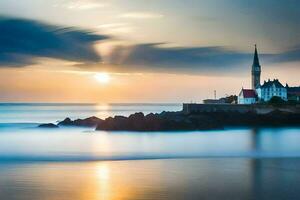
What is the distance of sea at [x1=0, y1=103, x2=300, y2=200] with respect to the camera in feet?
51.2

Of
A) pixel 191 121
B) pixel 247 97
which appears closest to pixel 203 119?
pixel 191 121

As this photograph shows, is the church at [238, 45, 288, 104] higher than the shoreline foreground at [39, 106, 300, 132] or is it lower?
higher

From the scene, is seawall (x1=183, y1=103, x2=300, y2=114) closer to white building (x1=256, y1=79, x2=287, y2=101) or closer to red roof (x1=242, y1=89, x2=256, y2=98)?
red roof (x1=242, y1=89, x2=256, y2=98)

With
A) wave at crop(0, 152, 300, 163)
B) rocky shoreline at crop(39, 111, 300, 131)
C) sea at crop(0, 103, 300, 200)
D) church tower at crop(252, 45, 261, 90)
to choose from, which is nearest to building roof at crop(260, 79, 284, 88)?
church tower at crop(252, 45, 261, 90)

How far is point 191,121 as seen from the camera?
4481 centimetres

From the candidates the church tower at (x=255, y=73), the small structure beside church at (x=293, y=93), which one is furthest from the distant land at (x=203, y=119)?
the church tower at (x=255, y=73)

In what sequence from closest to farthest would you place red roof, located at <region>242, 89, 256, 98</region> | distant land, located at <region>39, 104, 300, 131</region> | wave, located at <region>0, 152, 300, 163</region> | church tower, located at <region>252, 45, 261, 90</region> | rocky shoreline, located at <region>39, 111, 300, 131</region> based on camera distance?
1. wave, located at <region>0, 152, 300, 163</region>
2. rocky shoreline, located at <region>39, 111, 300, 131</region>
3. distant land, located at <region>39, 104, 300, 131</region>
4. red roof, located at <region>242, 89, 256, 98</region>
5. church tower, located at <region>252, 45, 261, 90</region>

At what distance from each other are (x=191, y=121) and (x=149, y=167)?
23.0 meters

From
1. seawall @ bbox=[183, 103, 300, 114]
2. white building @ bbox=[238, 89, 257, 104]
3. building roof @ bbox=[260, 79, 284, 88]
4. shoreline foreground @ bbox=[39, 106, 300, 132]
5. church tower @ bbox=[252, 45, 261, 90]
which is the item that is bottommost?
shoreline foreground @ bbox=[39, 106, 300, 132]

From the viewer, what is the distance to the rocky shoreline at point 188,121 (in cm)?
4269

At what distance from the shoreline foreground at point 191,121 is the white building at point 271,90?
44.5ft

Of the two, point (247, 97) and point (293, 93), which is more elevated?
point (293, 93)

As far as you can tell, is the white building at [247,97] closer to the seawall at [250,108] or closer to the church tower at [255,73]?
the church tower at [255,73]

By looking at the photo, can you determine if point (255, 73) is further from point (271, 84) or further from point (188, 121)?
point (188, 121)
